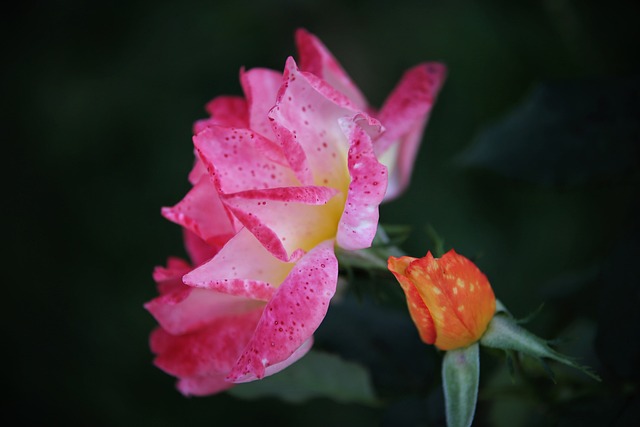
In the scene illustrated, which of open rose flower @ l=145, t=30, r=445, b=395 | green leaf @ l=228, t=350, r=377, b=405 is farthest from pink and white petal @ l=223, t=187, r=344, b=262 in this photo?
green leaf @ l=228, t=350, r=377, b=405

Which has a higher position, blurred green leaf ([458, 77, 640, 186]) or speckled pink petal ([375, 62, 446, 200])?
speckled pink petal ([375, 62, 446, 200])

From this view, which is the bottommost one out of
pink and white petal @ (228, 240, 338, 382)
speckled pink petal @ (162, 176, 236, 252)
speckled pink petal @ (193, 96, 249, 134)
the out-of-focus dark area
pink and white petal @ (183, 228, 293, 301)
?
the out-of-focus dark area

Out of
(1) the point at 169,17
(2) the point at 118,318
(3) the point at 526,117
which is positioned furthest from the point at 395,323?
(1) the point at 169,17

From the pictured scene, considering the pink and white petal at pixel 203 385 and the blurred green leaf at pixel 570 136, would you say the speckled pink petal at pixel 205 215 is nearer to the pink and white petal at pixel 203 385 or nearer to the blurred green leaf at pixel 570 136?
the pink and white petal at pixel 203 385

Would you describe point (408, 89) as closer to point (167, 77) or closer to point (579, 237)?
point (579, 237)

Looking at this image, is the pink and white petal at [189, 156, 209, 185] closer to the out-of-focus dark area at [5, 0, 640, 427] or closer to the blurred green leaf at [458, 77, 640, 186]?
the blurred green leaf at [458, 77, 640, 186]

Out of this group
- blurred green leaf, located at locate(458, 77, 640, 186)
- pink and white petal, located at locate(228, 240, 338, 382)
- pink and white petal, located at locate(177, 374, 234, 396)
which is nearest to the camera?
pink and white petal, located at locate(228, 240, 338, 382)
